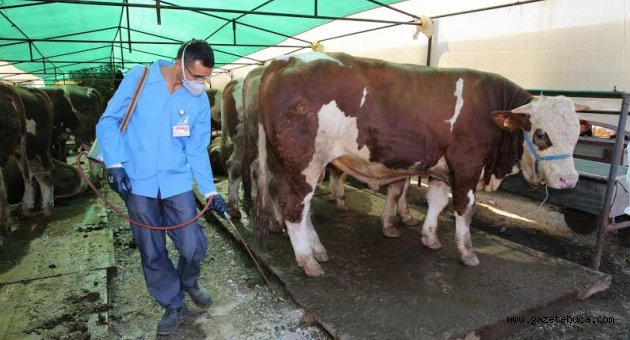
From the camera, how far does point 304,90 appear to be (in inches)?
128

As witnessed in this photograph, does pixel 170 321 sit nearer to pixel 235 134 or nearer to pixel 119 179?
pixel 119 179

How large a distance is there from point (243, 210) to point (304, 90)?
2563 mm

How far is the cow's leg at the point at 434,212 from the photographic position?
404 cm

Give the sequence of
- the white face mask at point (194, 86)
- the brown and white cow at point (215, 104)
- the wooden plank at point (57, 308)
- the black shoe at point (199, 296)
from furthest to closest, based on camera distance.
Result: the brown and white cow at point (215, 104)
the black shoe at point (199, 296)
the wooden plank at point (57, 308)
the white face mask at point (194, 86)

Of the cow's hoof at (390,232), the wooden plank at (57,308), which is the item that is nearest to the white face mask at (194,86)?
the wooden plank at (57,308)

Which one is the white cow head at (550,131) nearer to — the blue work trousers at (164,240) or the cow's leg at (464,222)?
the cow's leg at (464,222)

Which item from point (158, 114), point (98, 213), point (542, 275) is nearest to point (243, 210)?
point (98, 213)

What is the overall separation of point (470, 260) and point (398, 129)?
138 centimetres

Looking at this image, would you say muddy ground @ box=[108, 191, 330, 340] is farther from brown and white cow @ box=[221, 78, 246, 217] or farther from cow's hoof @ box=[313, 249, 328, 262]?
brown and white cow @ box=[221, 78, 246, 217]

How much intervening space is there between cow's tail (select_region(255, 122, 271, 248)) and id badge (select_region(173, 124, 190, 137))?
38.8 inches

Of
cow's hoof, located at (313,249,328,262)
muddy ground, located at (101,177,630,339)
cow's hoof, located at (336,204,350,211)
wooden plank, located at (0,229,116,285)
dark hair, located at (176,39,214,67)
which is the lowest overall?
muddy ground, located at (101,177,630,339)

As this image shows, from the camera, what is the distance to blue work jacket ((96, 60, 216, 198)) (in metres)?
2.48

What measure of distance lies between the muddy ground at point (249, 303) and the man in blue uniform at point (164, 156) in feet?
1.08

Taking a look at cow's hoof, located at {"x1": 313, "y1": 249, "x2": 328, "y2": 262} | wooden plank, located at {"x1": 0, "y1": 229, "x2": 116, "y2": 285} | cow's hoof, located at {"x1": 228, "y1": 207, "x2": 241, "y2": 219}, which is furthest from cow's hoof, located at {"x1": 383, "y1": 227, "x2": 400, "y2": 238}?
wooden plank, located at {"x1": 0, "y1": 229, "x2": 116, "y2": 285}
